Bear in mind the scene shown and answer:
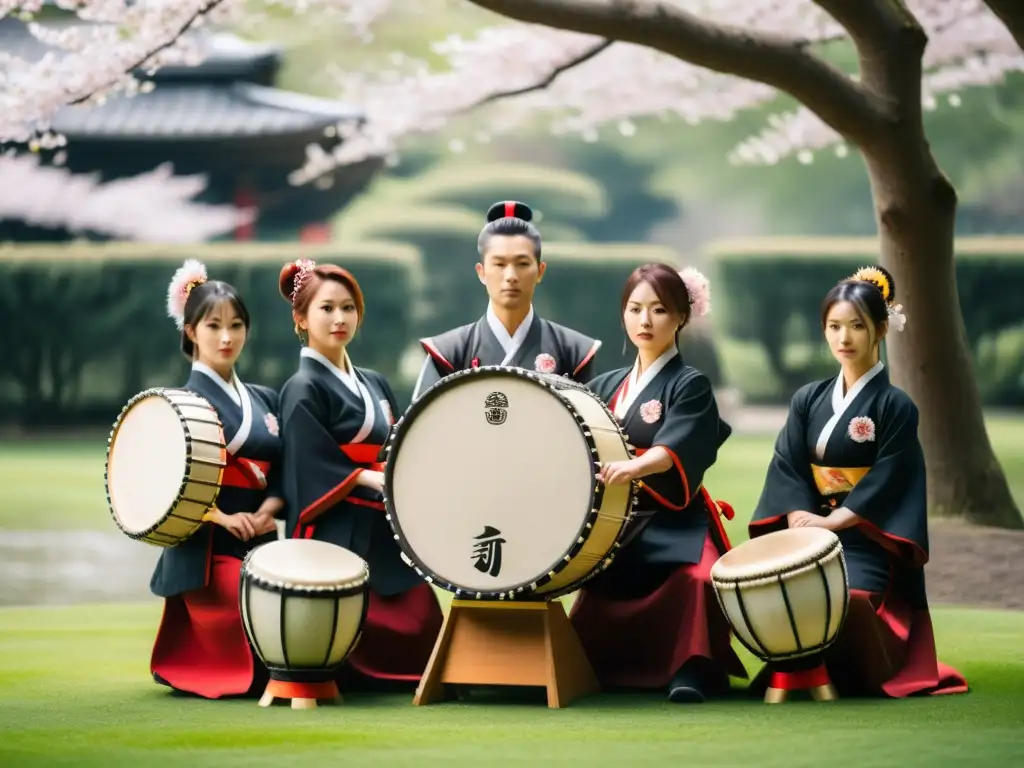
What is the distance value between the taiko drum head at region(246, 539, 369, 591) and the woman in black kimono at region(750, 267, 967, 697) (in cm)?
111

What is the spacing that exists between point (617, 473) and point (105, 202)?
1482 cm

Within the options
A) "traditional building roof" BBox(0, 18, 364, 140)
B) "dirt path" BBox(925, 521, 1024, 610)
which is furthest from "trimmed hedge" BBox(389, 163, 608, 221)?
"dirt path" BBox(925, 521, 1024, 610)

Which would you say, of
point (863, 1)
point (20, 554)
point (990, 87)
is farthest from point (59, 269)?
point (990, 87)

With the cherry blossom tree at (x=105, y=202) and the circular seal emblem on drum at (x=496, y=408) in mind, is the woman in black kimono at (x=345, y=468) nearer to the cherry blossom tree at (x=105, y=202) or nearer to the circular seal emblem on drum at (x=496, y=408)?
the circular seal emblem on drum at (x=496, y=408)

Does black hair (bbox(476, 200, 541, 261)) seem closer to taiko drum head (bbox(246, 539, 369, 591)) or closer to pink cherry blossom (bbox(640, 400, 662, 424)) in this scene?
pink cherry blossom (bbox(640, 400, 662, 424))

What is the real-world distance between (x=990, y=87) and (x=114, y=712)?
2037cm

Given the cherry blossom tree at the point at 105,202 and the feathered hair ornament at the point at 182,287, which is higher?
the cherry blossom tree at the point at 105,202

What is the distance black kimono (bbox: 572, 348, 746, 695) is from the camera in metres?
4.16

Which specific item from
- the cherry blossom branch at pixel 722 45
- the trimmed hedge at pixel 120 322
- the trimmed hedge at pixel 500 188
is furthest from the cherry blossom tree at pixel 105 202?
the cherry blossom branch at pixel 722 45

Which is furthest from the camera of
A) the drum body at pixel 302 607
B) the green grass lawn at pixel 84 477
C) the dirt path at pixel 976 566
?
the green grass lawn at pixel 84 477

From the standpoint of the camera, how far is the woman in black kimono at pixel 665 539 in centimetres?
416

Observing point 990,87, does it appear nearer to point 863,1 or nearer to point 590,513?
point 863,1

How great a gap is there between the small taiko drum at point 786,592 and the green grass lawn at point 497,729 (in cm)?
17

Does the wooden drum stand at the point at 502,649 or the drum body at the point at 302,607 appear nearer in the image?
the drum body at the point at 302,607
